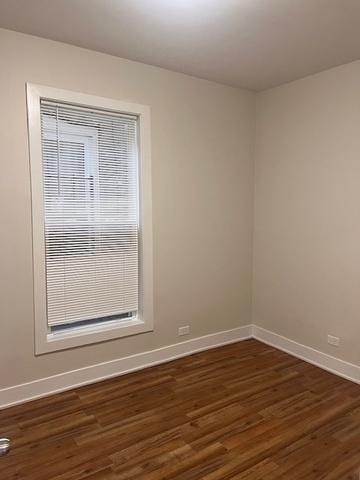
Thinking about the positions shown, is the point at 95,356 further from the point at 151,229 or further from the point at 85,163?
the point at 85,163

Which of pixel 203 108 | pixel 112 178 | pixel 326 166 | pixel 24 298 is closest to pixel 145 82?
pixel 203 108

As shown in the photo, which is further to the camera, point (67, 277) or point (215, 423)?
point (67, 277)

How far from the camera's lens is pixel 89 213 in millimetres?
3064

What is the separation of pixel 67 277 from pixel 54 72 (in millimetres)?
1599

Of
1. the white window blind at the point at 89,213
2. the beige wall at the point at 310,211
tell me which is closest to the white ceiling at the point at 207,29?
the beige wall at the point at 310,211

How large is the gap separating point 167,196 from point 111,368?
64.4 inches

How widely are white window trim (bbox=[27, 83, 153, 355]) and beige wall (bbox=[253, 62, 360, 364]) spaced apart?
138cm

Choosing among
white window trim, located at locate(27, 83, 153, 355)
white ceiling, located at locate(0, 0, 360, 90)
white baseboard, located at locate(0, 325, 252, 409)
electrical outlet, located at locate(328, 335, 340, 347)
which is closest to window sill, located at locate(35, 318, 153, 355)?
white window trim, located at locate(27, 83, 153, 355)

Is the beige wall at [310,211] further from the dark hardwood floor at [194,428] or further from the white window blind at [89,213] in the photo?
the white window blind at [89,213]

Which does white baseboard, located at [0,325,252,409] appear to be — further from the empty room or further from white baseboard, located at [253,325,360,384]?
white baseboard, located at [253,325,360,384]

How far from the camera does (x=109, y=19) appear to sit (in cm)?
239

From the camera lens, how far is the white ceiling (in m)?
2.22

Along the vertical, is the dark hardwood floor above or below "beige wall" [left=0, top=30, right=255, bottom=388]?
below

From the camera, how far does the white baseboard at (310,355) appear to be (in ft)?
10.5
